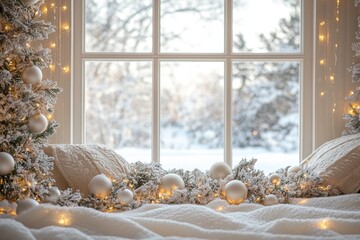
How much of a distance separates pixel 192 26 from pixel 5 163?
4.23ft

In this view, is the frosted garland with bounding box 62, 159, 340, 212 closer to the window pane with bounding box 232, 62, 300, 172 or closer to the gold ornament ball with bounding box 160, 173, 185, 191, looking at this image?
the gold ornament ball with bounding box 160, 173, 185, 191

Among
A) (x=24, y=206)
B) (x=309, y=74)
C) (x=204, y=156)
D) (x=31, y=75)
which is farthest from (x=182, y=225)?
(x=309, y=74)

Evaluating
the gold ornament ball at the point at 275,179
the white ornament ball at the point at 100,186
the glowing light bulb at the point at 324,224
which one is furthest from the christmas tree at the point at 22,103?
the glowing light bulb at the point at 324,224

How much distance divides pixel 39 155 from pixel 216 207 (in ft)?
2.40

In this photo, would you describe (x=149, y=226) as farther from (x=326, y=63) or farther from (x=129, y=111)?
(x=326, y=63)

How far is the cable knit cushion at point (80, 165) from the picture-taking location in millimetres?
1983

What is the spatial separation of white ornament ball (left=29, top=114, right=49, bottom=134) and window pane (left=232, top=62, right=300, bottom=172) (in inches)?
42.2

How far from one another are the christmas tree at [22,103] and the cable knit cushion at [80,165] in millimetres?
77

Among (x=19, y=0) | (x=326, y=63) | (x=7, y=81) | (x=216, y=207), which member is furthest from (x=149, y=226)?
(x=326, y=63)

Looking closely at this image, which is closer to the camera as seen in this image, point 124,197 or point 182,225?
point 182,225

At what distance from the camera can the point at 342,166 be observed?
2.01 meters

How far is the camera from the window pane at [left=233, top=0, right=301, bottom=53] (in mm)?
2561

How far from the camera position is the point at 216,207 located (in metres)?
1.85

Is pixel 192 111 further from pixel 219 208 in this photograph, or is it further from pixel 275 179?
pixel 219 208
